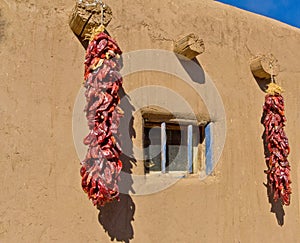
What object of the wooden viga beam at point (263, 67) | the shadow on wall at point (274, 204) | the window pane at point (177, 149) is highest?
the wooden viga beam at point (263, 67)

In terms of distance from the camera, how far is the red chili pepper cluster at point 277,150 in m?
3.86

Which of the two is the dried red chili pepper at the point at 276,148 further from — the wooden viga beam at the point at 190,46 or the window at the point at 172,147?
the wooden viga beam at the point at 190,46

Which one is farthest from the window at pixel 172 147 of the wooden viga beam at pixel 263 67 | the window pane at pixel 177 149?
the wooden viga beam at pixel 263 67

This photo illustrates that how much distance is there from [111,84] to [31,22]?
78 cm

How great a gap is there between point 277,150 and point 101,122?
6.20 feet

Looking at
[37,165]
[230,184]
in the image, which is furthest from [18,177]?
[230,184]

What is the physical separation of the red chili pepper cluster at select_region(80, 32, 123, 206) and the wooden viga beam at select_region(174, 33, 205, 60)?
767 millimetres

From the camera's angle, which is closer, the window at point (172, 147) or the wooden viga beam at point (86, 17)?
the wooden viga beam at point (86, 17)

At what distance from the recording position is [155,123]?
356 centimetres

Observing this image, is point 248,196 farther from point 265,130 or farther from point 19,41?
point 19,41

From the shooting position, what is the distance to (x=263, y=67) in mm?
4031

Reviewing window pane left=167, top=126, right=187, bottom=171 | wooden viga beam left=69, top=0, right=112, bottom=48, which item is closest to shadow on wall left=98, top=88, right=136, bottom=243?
window pane left=167, top=126, right=187, bottom=171

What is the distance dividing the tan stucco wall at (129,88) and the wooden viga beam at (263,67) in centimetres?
6

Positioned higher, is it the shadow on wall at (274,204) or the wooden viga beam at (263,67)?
the wooden viga beam at (263,67)
